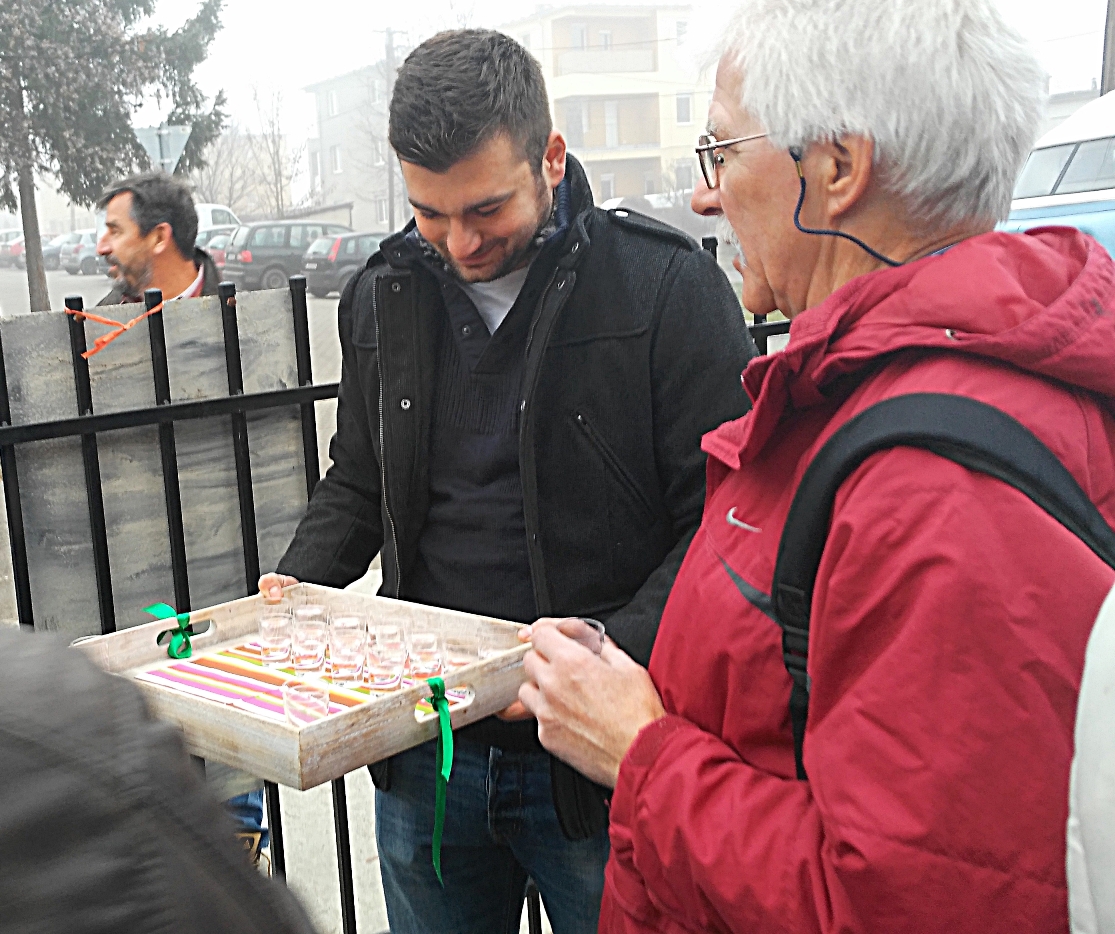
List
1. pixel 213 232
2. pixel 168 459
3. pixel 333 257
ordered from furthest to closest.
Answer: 1. pixel 213 232
2. pixel 333 257
3. pixel 168 459

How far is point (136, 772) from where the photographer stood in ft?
1.36

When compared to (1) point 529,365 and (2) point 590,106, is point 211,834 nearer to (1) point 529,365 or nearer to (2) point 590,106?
(1) point 529,365

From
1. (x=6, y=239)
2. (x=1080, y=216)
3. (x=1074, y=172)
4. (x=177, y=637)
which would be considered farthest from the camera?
(x=6, y=239)

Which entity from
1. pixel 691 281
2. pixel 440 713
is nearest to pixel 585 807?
pixel 440 713

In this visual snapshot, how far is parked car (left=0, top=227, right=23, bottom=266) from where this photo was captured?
1231cm

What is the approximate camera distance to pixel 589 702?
115 cm

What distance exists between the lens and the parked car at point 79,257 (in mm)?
15125

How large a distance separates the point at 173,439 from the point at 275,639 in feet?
2.17

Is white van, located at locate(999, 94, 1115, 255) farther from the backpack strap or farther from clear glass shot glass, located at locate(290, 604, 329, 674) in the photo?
the backpack strap

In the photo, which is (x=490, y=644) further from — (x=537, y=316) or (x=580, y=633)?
(x=537, y=316)

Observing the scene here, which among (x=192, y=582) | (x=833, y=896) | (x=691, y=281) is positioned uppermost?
(x=691, y=281)

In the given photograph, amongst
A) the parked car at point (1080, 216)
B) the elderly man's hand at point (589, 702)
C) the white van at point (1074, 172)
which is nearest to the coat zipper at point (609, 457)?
the elderly man's hand at point (589, 702)

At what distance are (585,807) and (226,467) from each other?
1.05 metres

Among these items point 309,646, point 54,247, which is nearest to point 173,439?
point 309,646
